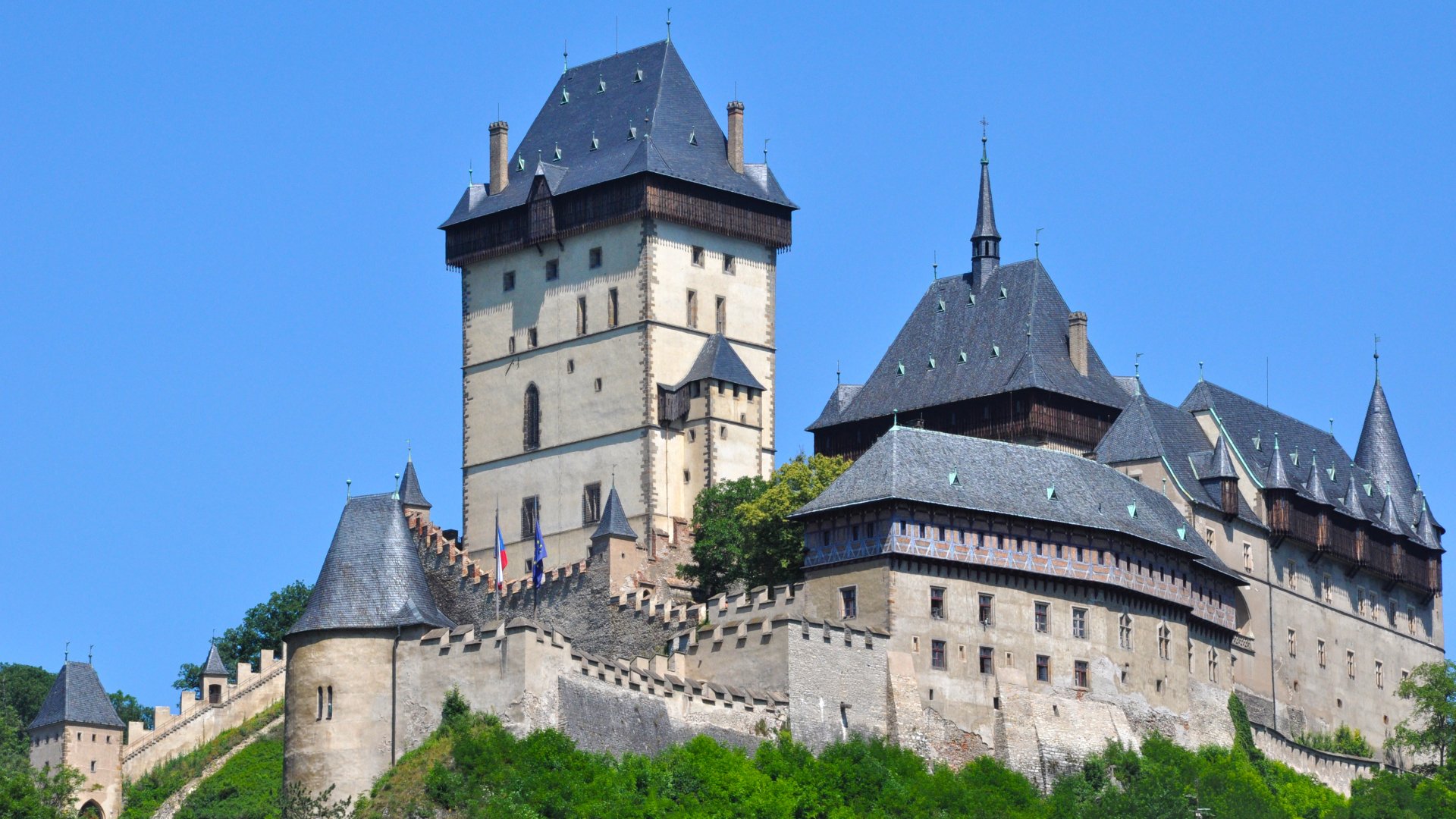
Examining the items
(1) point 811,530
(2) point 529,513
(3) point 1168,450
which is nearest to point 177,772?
(2) point 529,513

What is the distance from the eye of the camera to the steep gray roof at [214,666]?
342 feet

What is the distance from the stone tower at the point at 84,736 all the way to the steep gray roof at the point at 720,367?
65.1 ft

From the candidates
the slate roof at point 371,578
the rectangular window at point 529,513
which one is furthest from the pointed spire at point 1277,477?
the slate roof at point 371,578

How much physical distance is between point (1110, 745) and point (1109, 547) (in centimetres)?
551

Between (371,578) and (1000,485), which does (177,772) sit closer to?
(371,578)

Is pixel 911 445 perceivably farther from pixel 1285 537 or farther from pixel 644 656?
pixel 1285 537

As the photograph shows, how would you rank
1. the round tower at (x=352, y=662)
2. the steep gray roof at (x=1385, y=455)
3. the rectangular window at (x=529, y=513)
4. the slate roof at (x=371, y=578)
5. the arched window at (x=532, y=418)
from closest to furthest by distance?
the round tower at (x=352, y=662), the slate roof at (x=371, y=578), the rectangular window at (x=529, y=513), the arched window at (x=532, y=418), the steep gray roof at (x=1385, y=455)

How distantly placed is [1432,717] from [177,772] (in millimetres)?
37073

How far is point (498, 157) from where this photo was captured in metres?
105

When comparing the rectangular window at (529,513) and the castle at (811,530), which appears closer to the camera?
the castle at (811,530)

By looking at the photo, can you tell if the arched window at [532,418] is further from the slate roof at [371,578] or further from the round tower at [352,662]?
the round tower at [352,662]

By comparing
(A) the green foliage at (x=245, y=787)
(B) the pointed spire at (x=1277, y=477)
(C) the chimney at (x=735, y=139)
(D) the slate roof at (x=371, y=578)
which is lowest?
(A) the green foliage at (x=245, y=787)

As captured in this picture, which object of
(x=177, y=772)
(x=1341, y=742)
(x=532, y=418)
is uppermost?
(x=532, y=418)

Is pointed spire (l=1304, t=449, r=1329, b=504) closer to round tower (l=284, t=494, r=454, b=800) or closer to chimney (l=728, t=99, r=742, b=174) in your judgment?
chimney (l=728, t=99, r=742, b=174)
